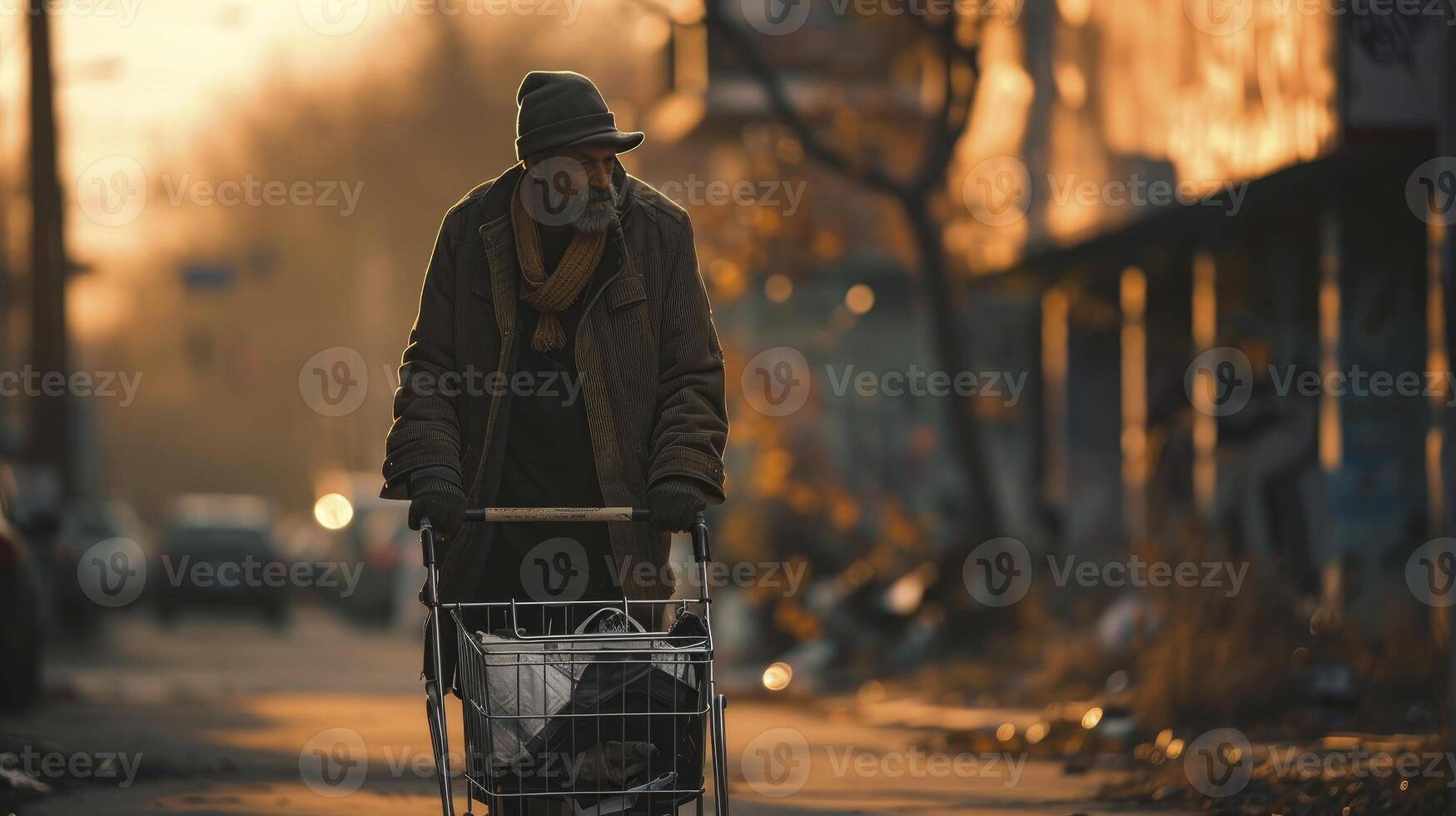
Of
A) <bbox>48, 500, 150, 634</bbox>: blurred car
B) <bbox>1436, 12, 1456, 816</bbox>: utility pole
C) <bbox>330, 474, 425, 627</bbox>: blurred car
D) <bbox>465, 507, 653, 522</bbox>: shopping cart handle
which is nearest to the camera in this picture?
<bbox>465, 507, 653, 522</bbox>: shopping cart handle

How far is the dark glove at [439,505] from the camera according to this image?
6344mm

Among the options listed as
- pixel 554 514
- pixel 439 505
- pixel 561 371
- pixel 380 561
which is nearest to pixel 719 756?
pixel 554 514

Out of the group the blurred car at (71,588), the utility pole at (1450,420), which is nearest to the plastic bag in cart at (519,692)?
the utility pole at (1450,420)

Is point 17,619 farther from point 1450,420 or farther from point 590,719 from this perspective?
point 590,719

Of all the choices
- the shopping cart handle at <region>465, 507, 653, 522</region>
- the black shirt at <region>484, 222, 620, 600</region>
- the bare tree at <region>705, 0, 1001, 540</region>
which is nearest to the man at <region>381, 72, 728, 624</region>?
the black shirt at <region>484, 222, 620, 600</region>

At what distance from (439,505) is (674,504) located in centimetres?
62

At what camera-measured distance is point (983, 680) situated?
16.7 m

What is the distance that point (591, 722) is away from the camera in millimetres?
5641

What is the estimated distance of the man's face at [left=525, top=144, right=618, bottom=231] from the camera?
21.4 ft

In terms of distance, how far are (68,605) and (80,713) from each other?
47.4 feet

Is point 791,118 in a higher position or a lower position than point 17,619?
higher

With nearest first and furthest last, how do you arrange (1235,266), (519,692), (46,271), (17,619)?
1. (519,692)
2. (17,619)
3. (1235,266)
4. (46,271)

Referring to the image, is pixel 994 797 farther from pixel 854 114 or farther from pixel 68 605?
pixel 68 605

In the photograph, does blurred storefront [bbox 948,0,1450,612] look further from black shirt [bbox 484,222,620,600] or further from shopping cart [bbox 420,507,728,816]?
shopping cart [bbox 420,507,728,816]
